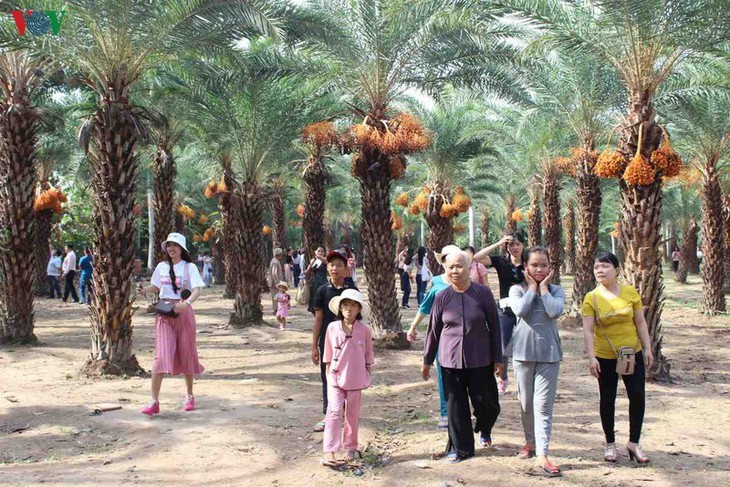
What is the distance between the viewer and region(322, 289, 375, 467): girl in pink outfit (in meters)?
5.46

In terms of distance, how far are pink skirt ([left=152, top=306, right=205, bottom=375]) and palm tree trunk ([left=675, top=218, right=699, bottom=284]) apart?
94.5ft

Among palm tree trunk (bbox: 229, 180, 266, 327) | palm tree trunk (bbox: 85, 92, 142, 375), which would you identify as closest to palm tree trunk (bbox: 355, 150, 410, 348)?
palm tree trunk (bbox: 229, 180, 266, 327)

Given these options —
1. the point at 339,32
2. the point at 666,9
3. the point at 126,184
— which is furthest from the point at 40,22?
the point at 666,9

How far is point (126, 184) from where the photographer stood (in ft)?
31.2

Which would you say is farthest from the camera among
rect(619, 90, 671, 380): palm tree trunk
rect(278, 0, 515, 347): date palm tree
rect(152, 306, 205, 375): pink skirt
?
rect(278, 0, 515, 347): date palm tree

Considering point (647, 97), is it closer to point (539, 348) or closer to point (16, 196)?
point (539, 348)

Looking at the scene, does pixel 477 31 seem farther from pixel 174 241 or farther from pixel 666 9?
pixel 174 241

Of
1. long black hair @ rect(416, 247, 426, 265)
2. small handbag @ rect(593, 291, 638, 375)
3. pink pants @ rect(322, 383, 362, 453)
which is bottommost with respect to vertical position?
pink pants @ rect(322, 383, 362, 453)

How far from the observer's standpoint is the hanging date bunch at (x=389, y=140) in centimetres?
1172

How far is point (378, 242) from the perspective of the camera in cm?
1312

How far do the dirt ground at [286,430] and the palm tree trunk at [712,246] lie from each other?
7158 millimetres

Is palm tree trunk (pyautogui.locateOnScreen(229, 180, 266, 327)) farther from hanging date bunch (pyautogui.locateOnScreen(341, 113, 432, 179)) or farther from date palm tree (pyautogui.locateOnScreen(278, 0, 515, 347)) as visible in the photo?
hanging date bunch (pyautogui.locateOnScreen(341, 113, 432, 179))

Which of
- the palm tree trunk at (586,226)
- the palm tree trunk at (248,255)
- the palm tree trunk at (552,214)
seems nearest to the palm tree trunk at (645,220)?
the palm tree trunk at (586,226)

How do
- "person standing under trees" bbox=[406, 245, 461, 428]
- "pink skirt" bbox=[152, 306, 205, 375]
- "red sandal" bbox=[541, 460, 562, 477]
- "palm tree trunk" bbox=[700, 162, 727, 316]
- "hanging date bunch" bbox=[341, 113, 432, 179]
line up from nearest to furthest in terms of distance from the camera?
"red sandal" bbox=[541, 460, 562, 477]
"person standing under trees" bbox=[406, 245, 461, 428]
"pink skirt" bbox=[152, 306, 205, 375]
"hanging date bunch" bbox=[341, 113, 432, 179]
"palm tree trunk" bbox=[700, 162, 727, 316]
